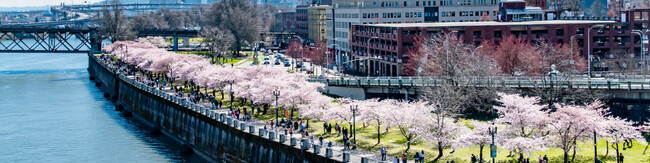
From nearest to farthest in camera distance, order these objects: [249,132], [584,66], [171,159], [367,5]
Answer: [249,132] < [171,159] < [584,66] < [367,5]

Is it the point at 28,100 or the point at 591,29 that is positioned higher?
the point at 591,29

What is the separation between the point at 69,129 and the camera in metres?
93.7

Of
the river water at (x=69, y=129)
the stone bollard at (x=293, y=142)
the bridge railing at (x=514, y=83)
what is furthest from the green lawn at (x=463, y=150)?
the river water at (x=69, y=129)

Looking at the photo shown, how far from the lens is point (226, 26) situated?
188 metres

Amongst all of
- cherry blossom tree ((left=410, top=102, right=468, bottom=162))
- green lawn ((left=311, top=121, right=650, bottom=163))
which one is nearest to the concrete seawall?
green lawn ((left=311, top=121, right=650, bottom=163))

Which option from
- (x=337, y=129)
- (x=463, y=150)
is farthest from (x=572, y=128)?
(x=337, y=129)

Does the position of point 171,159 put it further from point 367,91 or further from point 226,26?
point 226,26

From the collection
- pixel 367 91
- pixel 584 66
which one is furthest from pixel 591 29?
pixel 367 91

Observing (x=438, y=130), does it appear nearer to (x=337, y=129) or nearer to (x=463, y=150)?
(x=463, y=150)

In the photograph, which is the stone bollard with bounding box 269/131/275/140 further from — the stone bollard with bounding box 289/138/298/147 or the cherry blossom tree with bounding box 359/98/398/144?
the cherry blossom tree with bounding box 359/98/398/144

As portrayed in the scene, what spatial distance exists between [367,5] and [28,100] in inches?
2171

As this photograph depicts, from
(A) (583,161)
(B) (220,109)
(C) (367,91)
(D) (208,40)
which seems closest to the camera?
(A) (583,161)

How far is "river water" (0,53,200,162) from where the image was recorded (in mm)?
77375

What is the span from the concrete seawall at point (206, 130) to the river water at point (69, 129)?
1.62 metres
